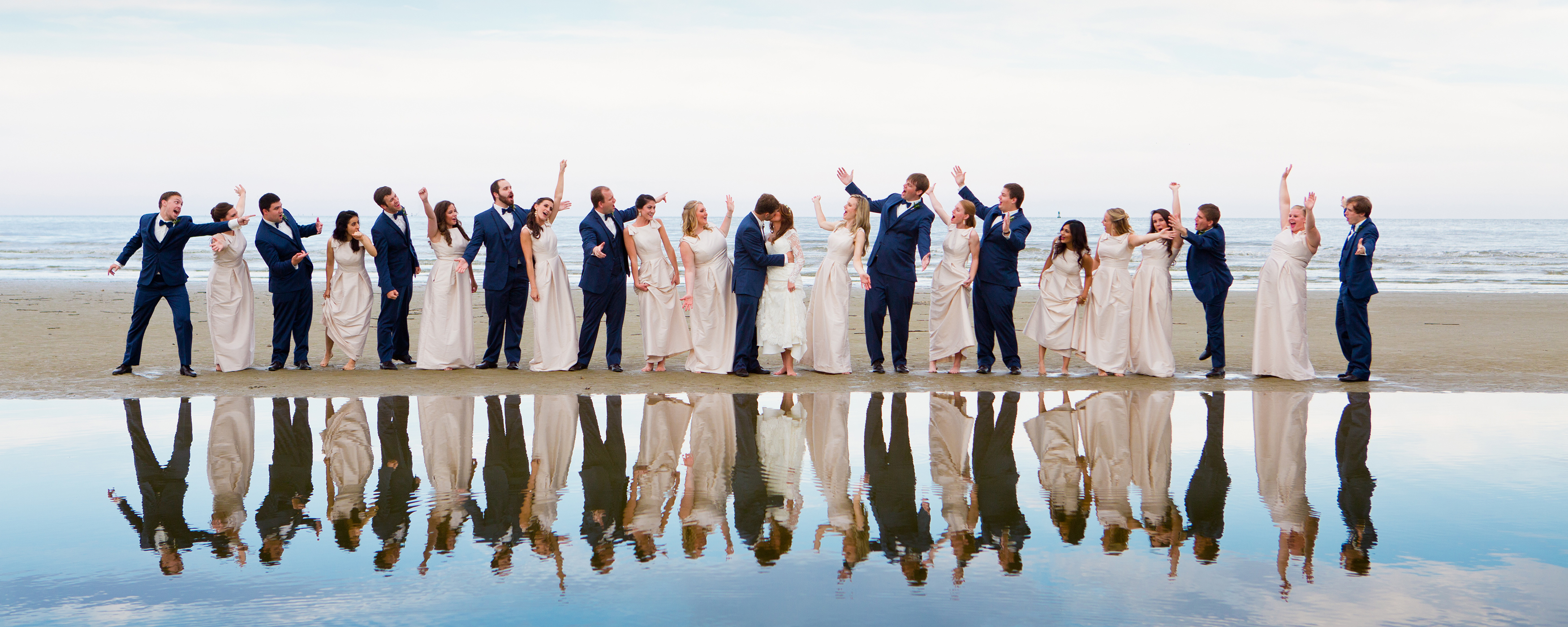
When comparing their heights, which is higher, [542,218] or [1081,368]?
[542,218]

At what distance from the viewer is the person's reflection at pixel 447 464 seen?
4672mm

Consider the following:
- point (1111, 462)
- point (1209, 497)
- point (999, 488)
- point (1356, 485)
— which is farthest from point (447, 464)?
point (1356, 485)

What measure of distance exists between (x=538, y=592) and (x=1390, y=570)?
328cm

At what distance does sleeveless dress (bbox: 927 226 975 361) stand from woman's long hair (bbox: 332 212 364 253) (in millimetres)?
5562

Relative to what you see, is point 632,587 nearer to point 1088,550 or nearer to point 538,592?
point 538,592

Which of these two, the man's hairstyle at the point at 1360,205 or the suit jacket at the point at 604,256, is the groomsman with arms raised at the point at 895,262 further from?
the man's hairstyle at the point at 1360,205

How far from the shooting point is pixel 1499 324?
50.7 feet

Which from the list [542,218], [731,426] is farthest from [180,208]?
[731,426]

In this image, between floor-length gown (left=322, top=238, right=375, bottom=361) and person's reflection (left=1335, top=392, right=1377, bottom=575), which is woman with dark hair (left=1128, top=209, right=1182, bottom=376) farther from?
floor-length gown (left=322, top=238, right=375, bottom=361)

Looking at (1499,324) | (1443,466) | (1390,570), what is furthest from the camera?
(1499,324)

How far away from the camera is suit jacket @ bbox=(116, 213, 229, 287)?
31.6 feet

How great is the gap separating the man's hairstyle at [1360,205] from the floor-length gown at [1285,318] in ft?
1.45

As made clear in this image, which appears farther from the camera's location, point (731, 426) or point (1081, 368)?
point (1081, 368)

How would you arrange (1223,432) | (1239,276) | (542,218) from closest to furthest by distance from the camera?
(1223,432) → (542,218) → (1239,276)
